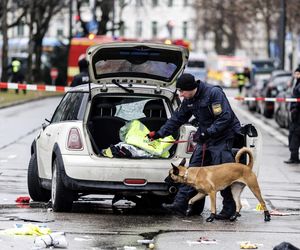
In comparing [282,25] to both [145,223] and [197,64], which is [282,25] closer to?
[197,64]

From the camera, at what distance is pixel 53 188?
12.6m

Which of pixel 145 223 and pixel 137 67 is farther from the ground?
pixel 137 67

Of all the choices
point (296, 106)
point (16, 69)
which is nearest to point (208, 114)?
point (296, 106)

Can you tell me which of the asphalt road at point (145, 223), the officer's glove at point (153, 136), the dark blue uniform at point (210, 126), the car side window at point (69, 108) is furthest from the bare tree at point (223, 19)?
the officer's glove at point (153, 136)

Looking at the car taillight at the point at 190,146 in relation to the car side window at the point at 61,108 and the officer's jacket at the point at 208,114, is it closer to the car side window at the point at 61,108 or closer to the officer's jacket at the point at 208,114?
the officer's jacket at the point at 208,114

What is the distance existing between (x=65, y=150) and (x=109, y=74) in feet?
4.08

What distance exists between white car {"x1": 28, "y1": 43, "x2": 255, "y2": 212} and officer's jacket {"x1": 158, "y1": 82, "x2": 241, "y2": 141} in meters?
0.25

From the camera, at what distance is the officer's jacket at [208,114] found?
40.1ft

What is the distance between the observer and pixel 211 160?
12.4 meters

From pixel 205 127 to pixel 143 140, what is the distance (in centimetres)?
68

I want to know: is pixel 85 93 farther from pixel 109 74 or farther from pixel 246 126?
pixel 246 126

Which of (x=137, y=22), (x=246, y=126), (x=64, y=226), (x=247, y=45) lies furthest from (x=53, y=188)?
(x=137, y=22)

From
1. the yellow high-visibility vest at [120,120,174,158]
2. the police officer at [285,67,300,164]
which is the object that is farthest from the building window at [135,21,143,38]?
the yellow high-visibility vest at [120,120,174,158]

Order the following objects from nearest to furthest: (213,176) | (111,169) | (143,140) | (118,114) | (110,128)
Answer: (213,176) < (111,169) < (143,140) < (110,128) < (118,114)
